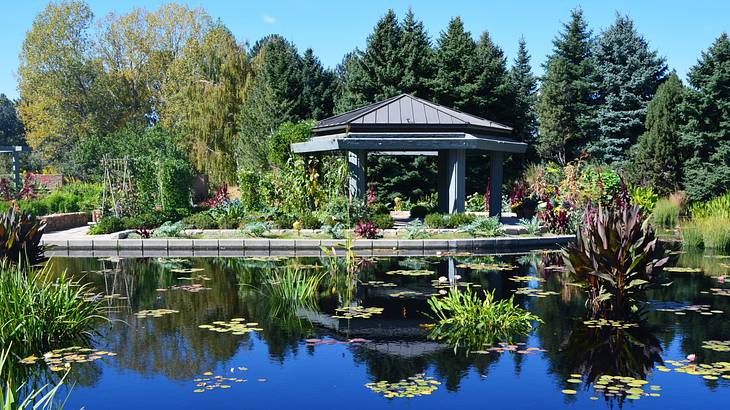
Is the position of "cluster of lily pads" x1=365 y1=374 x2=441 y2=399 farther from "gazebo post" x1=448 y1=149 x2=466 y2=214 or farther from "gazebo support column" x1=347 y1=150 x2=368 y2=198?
"gazebo support column" x1=347 y1=150 x2=368 y2=198

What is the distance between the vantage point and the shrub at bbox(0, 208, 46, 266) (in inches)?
380

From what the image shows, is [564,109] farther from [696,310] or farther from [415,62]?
[696,310]

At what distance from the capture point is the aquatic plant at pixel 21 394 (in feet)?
10.5

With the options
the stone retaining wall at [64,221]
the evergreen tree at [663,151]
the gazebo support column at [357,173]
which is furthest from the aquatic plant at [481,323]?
the evergreen tree at [663,151]

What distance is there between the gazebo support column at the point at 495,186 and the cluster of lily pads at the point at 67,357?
42.4 ft

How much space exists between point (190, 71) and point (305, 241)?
24.5 meters

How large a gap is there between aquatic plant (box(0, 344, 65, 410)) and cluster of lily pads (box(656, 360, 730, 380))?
4.39 m

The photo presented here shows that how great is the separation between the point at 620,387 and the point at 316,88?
28.8 meters

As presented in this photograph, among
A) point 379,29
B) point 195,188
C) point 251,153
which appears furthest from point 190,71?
point 379,29

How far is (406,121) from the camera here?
17.4 metres

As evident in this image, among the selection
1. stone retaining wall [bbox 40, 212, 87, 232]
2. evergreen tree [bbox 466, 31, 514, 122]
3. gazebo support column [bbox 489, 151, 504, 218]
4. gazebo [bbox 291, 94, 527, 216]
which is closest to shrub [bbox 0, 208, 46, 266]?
stone retaining wall [bbox 40, 212, 87, 232]

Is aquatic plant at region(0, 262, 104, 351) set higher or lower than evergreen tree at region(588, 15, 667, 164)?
lower

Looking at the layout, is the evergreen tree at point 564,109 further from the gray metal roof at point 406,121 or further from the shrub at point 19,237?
the shrub at point 19,237

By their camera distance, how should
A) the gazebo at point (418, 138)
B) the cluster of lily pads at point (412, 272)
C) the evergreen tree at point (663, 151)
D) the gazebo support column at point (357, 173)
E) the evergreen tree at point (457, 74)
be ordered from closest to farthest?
the cluster of lily pads at point (412, 272)
the gazebo at point (418, 138)
the gazebo support column at point (357, 173)
the evergreen tree at point (663, 151)
the evergreen tree at point (457, 74)
